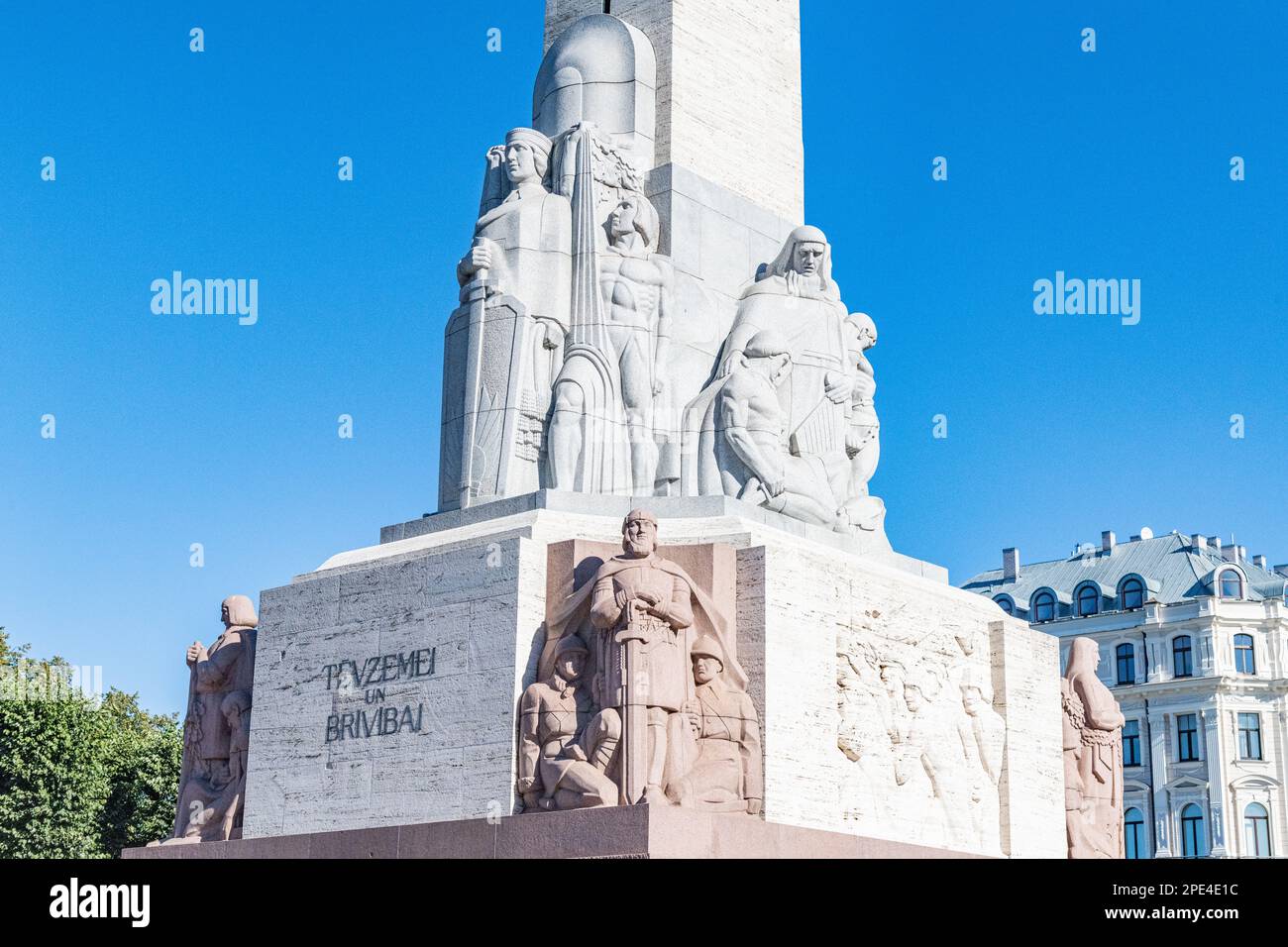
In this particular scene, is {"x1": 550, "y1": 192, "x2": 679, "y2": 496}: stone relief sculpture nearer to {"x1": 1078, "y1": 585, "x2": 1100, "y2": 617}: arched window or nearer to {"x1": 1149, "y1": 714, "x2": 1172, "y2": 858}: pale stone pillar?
{"x1": 1149, "y1": 714, "x2": 1172, "y2": 858}: pale stone pillar

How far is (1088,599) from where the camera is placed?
57531mm

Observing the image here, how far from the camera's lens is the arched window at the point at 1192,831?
52.2 m

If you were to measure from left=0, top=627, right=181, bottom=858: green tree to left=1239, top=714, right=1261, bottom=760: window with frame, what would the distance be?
100ft

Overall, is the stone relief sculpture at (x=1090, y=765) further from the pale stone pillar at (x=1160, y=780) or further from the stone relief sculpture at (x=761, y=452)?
the pale stone pillar at (x=1160, y=780)

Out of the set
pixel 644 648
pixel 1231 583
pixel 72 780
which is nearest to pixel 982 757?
pixel 644 648

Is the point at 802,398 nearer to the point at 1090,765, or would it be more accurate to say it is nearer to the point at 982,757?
the point at 982,757

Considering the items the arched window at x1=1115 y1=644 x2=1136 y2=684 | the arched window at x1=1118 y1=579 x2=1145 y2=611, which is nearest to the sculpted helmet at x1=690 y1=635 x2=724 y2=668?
the arched window at x1=1115 y1=644 x2=1136 y2=684

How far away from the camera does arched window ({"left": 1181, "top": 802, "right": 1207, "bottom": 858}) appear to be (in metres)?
52.2

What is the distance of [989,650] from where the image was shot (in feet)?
56.0

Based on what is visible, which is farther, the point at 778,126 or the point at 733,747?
the point at 778,126
